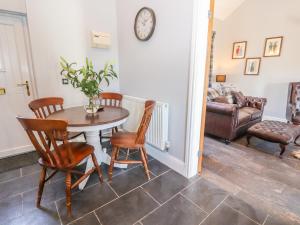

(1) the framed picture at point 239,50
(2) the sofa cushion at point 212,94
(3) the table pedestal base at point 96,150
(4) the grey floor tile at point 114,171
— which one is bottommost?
(4) the grey floor tile at point 114,171

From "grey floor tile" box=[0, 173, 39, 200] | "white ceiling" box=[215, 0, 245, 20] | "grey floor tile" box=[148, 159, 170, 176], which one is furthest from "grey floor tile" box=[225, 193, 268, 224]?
"white ceiling" box=[215, 0, 245, 20]

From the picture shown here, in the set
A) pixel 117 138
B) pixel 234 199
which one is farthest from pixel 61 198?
pixel 234 199

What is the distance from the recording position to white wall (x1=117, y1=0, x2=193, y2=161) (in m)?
1.84

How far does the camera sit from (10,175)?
2.08 meters

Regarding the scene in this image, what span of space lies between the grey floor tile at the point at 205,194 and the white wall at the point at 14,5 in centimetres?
305

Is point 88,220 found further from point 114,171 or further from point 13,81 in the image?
point 13,81

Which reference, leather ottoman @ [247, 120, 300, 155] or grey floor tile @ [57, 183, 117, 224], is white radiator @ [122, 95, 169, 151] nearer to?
grey floor tile @ [57, 183, 117, 224]

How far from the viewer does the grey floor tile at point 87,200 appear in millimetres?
1521

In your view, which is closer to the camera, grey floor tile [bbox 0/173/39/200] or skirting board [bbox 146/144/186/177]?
grey floor tile [bbox 0/173/39/200]

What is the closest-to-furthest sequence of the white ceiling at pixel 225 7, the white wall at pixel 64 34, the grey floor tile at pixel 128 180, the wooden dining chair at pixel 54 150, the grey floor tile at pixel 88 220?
the wooden dining chair at pixel 54 150 < the grey floor tile at pixel 88 220 < the grey floor tile at pixel 128 180 < the white wall at pixel 64 34 < the white ceiling at pixel 225 7

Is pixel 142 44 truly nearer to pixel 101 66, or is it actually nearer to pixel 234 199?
pixel 101 66

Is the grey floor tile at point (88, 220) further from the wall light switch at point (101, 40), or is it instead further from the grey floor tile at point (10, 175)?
the wall light switch at point (101, 40)

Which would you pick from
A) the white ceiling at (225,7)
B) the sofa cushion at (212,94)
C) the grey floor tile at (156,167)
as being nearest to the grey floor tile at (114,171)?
the grey floor tile at (156,167)

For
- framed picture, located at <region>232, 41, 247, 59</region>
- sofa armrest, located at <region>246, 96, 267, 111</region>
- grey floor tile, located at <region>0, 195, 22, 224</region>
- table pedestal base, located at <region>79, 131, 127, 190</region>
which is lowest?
grey floor tile, located at <region>0, 195, 22, 224</region>
